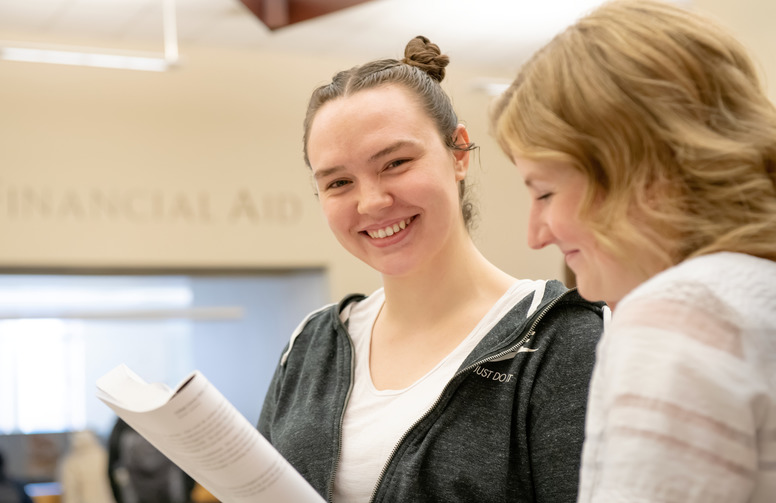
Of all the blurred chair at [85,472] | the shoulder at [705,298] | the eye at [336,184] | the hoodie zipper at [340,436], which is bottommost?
the blurred chair at [85,472]

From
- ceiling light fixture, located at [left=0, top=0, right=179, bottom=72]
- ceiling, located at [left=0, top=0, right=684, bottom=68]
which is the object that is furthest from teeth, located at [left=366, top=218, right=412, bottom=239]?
ceiling, located at [left=0, top=0, right=684, bottom=68]

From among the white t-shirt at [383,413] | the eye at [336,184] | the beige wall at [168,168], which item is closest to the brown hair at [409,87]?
the eye at [336,184]

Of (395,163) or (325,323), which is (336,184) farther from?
(325,323)

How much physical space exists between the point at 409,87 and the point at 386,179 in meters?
0.23

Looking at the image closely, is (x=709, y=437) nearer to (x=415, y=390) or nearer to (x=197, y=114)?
(x=415, y=390)

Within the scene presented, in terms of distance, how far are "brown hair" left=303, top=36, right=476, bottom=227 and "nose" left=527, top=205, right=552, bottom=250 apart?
0.67 metres

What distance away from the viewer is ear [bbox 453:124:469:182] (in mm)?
1963

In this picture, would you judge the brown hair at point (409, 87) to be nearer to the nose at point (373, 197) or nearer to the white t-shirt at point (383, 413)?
the nose at point (373, 197)

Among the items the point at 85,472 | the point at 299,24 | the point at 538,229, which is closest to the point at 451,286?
the point at 538,229

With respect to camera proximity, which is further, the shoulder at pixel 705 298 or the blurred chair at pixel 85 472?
the blurred chair at pixel 85 472

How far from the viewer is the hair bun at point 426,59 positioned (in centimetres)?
206

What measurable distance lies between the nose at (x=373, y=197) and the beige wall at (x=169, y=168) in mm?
4190

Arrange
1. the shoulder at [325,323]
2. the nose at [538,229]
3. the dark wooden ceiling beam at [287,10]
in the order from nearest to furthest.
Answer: the nose at [538,229], the shoulder at [325,323], the dark wooden ceiling beam at [287,10]

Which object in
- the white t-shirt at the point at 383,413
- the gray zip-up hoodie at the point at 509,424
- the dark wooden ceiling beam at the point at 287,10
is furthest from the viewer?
the dark wooden ceiling beam at the point at 287,10
